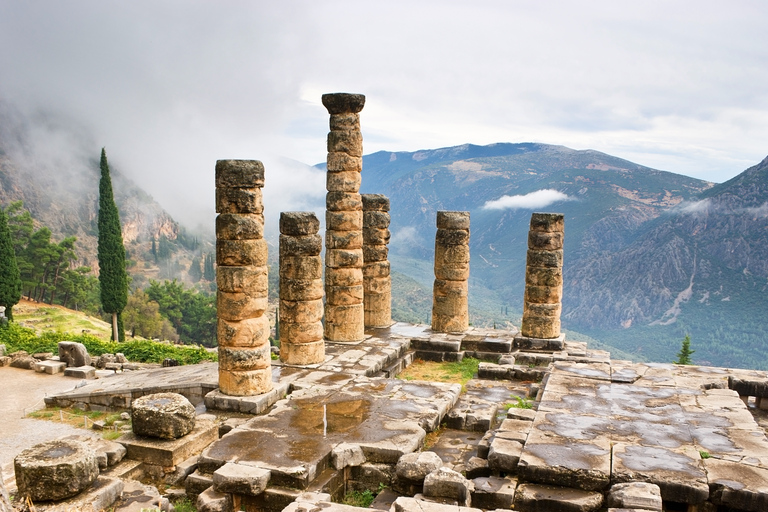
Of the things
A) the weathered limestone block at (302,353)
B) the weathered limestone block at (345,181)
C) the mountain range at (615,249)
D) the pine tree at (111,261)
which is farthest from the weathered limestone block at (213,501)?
the mountain range at (615,249)

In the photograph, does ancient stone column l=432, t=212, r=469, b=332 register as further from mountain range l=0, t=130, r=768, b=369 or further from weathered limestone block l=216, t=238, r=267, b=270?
mountain range l=0, t=130, r=768, b=369

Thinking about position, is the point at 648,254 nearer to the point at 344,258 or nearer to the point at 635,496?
the point at 344,258

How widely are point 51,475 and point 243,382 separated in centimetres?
385

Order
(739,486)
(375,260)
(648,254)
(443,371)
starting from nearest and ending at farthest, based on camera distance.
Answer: (739,486)
(443,371)
(375,260)
(648,254)

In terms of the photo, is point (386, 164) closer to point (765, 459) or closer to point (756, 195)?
point (756, 195)

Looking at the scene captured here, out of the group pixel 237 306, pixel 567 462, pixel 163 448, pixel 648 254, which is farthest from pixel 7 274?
pixel 648 254

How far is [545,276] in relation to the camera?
1538 cm

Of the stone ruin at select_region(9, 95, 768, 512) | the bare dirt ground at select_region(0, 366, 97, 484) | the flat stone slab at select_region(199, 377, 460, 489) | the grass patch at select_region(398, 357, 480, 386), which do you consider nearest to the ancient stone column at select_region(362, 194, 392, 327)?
the stone ruin at select_region(9, 95, 768, 512)

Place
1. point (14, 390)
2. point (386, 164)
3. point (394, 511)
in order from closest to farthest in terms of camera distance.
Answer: point (394, 511) → point (14, 390) → point (386, 164)

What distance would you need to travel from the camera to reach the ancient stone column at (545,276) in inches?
605

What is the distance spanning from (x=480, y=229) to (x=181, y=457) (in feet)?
382

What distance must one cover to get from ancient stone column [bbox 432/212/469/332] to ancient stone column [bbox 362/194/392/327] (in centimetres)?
148

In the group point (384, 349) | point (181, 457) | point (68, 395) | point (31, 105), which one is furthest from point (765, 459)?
point (31, 105)

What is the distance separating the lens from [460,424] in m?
9.78
